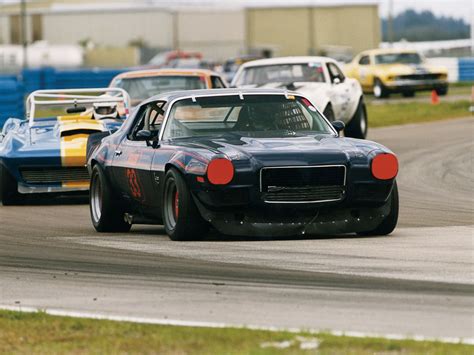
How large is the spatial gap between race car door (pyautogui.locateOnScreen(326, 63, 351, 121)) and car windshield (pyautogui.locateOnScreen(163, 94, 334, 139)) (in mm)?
10179

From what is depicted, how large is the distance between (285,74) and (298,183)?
11979 millimetres

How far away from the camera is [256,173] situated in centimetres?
935

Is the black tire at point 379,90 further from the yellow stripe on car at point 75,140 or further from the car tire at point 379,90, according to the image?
the yellow stripe on car at point 75,140

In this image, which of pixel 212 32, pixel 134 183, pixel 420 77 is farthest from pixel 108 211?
pixel 212 32

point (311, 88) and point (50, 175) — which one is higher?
point (311, 88)

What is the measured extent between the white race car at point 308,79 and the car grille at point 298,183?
435 inches

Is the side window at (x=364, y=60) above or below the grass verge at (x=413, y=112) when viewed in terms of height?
above

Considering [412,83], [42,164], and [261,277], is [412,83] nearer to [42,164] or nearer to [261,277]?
[42,164]

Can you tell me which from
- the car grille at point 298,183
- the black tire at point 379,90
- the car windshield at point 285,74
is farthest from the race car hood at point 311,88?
the black tire at point 379,90

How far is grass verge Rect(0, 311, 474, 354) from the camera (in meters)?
5.85

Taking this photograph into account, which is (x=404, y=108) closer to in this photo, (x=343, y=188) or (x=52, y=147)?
(x=52, y=147)

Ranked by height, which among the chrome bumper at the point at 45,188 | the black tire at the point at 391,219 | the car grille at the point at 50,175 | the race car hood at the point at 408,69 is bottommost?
the race car hood at the point at 408,69

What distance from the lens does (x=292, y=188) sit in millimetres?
9430

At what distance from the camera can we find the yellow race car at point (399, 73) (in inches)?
1490
